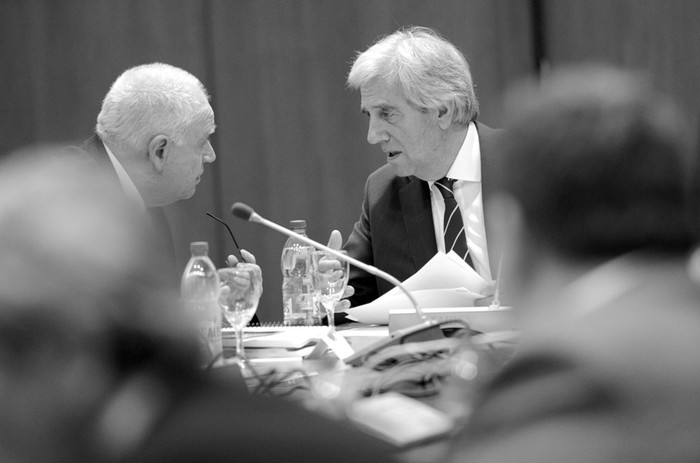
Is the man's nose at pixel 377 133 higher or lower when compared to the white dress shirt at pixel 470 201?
higher

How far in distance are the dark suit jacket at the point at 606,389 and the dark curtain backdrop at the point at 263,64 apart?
12.2 ft

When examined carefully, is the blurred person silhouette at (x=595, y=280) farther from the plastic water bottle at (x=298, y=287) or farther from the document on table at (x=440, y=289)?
the plastic water bottle at (x=298, y=287)

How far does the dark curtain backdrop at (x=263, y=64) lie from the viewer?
4.43m

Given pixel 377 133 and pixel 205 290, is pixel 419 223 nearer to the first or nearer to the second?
pixel 377 133

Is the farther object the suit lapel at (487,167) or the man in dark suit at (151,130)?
the man in dark suit at (151,130)

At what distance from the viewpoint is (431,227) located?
301 cm

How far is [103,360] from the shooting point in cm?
70

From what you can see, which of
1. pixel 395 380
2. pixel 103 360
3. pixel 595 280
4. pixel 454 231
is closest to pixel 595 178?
pixel 595 280

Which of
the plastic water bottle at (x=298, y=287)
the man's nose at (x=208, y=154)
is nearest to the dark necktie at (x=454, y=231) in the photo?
the plastic water bottle at (x=298, y=287)

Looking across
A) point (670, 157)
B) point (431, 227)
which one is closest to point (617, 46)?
point (431, 227)

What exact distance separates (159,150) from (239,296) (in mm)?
1334

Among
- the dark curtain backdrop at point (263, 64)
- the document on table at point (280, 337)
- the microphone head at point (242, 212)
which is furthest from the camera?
the dark curtain backdrop at point (263, 64)

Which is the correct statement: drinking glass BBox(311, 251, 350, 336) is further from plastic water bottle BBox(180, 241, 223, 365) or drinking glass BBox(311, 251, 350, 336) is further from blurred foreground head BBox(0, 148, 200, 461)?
blurred foreground head BBox(0, 148, 200, 461)

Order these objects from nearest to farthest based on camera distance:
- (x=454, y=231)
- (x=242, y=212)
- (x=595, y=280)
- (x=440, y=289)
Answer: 1. (x=595, y=280)
2. (x=242, y=212)
3. (x=440, y=289)
4. (x=454, y=231)
